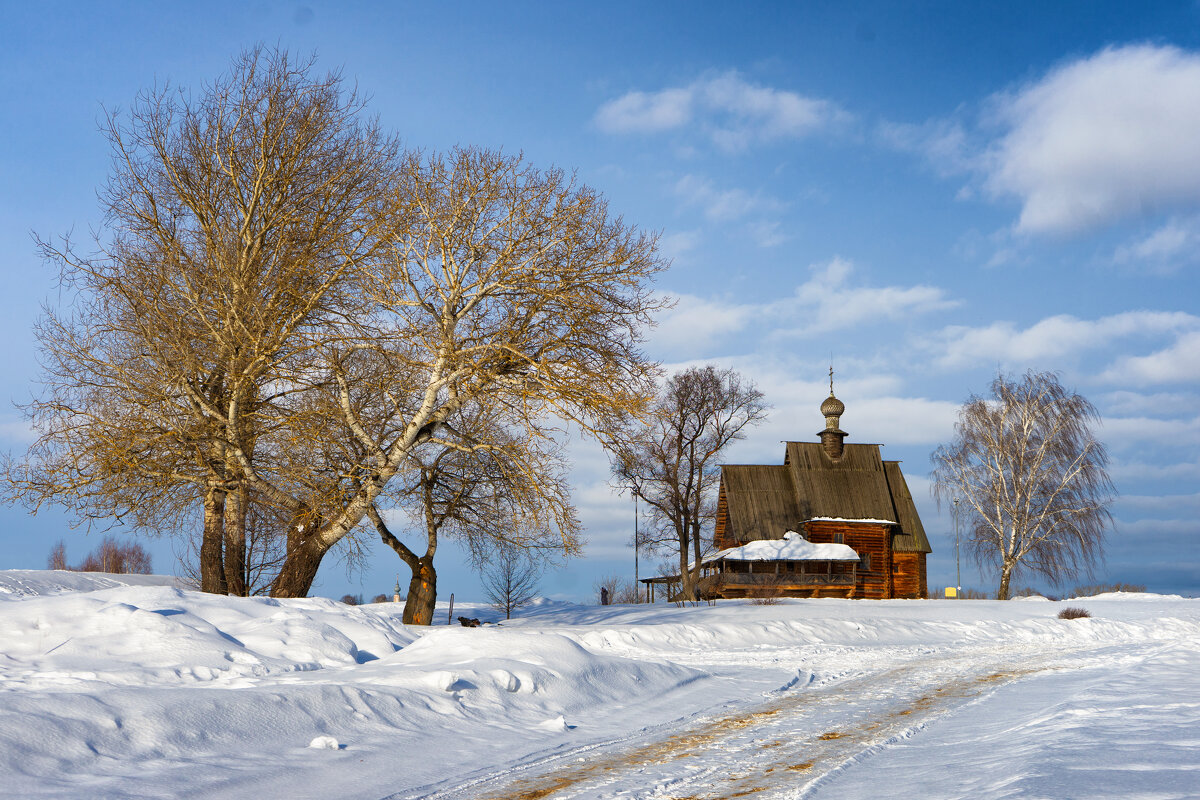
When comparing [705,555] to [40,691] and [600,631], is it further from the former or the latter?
[40,691]

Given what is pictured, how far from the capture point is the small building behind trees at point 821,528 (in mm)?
38812

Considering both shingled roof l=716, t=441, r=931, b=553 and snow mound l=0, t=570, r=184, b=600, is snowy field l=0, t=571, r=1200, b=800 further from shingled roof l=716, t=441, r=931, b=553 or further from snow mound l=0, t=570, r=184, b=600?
shingled roof l=716, t=441, r=931, b=553

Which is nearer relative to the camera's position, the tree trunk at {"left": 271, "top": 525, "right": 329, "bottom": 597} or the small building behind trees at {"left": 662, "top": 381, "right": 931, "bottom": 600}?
the tree trunk at {"left": 271, "top": 525, "right": 329, "bottom": 597}

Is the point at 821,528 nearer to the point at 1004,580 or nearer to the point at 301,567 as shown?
the point at 1004,580

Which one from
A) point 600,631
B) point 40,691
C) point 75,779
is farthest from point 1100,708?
point 600,631

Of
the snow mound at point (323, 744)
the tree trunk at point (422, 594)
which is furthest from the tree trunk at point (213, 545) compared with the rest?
the snow mound at point (323, 744)

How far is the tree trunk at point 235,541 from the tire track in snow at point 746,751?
12338 millimetres

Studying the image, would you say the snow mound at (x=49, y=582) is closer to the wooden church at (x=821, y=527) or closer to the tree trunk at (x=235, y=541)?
the tree trunk at (x=235, y=541)

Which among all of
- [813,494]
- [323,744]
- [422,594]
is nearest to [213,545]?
[422,594]

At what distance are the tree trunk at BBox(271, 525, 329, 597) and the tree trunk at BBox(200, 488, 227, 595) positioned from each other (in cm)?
120

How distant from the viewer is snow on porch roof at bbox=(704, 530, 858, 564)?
125ft

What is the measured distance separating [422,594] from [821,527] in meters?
25.8

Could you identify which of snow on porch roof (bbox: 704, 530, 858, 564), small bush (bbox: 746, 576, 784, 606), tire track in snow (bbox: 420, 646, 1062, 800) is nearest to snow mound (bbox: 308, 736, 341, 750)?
tire track in snow (bbox: 420, 646, 1062, 800)

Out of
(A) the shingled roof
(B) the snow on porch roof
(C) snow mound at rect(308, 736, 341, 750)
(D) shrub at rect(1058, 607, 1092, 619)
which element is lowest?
(D) shrub at rect(1058, 607, 1092, 619)
